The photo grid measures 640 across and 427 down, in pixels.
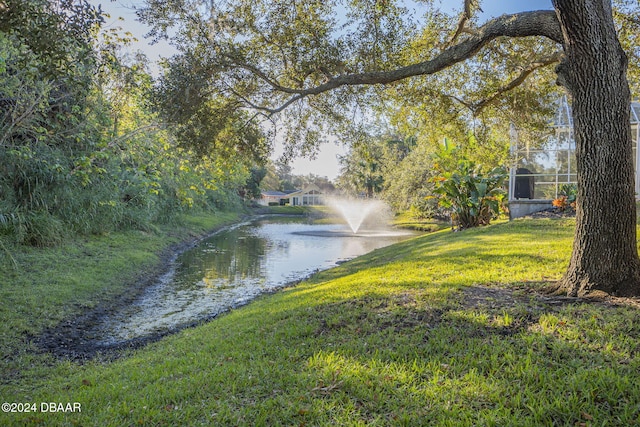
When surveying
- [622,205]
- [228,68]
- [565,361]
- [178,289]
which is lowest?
[178,289]

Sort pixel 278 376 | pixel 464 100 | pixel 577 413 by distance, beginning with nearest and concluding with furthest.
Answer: pixel 577 413
pixel 278 376
pixel 464 100

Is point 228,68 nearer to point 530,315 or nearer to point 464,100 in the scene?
point 464,100

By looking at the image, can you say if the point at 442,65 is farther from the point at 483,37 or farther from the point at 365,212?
the point at 365,212

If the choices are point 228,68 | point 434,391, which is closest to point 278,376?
point 434,391

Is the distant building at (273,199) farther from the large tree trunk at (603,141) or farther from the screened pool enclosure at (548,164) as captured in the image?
the large tree trunk at (603,141)

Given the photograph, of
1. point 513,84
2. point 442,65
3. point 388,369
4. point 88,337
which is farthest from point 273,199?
point 388,369

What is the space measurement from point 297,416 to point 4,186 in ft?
34.1

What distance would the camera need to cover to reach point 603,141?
4.31 metres

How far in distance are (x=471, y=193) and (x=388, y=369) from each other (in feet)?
41.0

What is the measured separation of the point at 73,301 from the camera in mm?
8672

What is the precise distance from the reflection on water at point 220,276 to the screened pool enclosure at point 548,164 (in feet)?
22.5

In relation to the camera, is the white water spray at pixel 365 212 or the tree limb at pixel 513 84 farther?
the white water spray at pixel 365 212

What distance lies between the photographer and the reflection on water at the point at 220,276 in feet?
27.3

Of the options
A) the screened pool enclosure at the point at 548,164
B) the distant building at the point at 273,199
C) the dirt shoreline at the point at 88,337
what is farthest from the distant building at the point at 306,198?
the dirt shoreline at the point at 88,337
